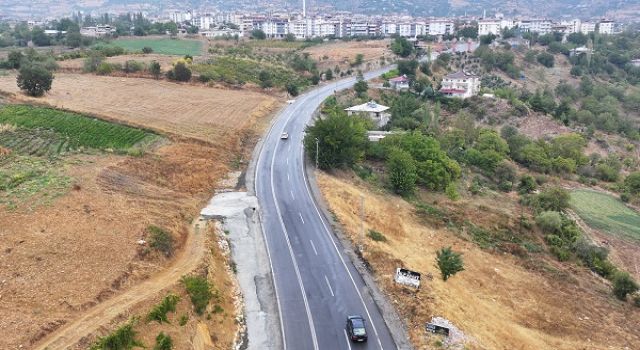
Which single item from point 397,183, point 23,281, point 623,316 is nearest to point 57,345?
point 23,281

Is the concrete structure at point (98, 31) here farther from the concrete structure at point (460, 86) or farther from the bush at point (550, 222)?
the bush at point (550, 222)

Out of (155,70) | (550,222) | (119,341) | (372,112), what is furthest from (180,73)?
(119,341)

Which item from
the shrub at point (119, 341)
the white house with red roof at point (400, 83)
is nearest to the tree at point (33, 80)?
the shrub at point (119, 341)

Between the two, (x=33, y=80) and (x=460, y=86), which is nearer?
(x=33, y=80)

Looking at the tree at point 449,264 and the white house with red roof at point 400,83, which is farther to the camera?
the white house with red roof at point 400,83

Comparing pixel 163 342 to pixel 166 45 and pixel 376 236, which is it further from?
pixel 166 45

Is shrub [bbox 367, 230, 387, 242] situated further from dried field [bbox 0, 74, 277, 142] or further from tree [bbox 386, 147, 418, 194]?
dried field [bbox 0, 74, 277, 142]

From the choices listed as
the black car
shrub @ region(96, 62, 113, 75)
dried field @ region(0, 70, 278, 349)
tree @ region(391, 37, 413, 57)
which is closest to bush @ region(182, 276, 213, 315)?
dried field @ region(0, 70, 278, 349)
